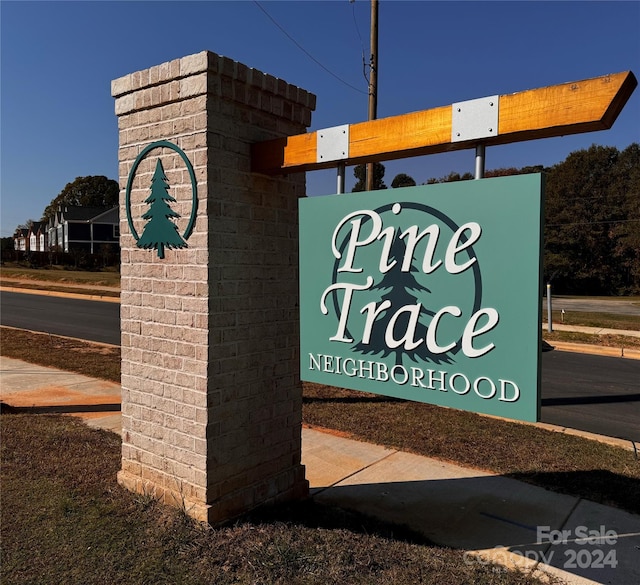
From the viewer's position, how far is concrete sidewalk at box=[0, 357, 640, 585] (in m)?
3.64

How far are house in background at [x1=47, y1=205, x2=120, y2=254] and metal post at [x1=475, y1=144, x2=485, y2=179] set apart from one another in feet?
213

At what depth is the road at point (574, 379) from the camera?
7488mm

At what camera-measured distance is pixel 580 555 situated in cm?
368

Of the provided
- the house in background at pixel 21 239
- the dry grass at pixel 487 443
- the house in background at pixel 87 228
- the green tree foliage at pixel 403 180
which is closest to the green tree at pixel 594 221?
the green tree foliage at pixel 403 180

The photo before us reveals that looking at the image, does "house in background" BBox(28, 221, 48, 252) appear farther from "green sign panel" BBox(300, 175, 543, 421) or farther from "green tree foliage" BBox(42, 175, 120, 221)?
"green sign panel" BBox(300, 175, 543, 421)

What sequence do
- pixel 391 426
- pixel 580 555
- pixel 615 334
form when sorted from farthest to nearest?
pixel 615 334, pixel 391 426, pixel 580 555

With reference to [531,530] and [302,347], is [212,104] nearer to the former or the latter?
[302,347]

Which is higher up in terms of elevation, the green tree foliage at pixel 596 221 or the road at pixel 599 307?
the green tree foliage at pixel 596 221

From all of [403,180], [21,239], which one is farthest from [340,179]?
[21,239]

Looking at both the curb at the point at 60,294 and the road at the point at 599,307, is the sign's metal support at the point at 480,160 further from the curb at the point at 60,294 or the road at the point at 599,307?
the curb at the point at 60,294

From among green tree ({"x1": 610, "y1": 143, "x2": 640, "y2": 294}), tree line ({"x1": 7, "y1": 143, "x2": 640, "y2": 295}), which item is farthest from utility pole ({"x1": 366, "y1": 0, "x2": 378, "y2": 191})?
green tree ({"x1": 610, "y1": 143, "x2": 640, "y2": 294})

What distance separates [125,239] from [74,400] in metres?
4.28

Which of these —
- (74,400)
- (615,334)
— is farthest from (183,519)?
(615,334)

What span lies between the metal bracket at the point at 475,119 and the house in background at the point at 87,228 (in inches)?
2552
